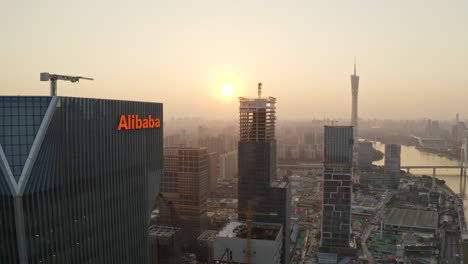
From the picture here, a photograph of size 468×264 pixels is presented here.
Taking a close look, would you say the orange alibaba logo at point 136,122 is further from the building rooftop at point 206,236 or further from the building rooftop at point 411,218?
the building rooftop at point 411,218

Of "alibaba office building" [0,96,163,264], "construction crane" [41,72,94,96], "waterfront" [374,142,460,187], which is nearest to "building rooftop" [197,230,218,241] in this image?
"alibaba office building" [0,96,163,264]

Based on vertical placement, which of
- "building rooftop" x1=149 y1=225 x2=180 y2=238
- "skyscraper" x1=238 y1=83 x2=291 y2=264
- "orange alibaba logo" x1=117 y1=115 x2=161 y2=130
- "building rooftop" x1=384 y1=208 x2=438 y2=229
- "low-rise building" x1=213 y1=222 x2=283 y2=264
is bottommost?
"building rooftop" x1=384 y1=208 x2=438 y2=229

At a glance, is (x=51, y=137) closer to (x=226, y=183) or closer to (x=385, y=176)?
(x=226, y=183)

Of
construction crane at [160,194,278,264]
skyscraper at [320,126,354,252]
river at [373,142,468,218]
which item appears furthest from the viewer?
river at [373,142,468,218]

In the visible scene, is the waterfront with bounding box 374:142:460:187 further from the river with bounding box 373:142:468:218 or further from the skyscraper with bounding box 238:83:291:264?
the skyscraper with bounding box 238:83:291:264

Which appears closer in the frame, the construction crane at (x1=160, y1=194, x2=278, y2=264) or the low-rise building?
the low-rise building

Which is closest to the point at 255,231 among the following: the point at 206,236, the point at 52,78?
the point at 206,236

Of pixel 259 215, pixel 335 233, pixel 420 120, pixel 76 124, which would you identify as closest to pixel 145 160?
pixel 76 124
